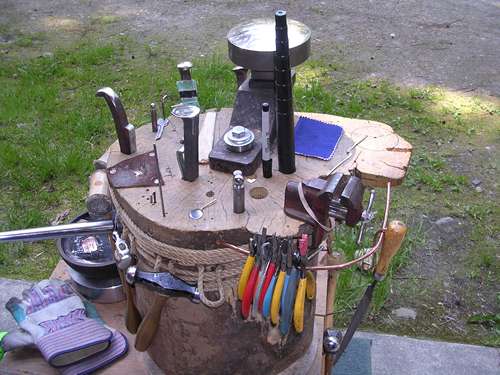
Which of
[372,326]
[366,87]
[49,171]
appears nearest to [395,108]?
[366,87]

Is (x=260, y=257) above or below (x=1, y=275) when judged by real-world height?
above

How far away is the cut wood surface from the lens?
1.24 metres

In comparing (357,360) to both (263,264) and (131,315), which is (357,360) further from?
(263,264)

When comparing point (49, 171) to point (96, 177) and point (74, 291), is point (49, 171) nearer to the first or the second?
point (74, 291)

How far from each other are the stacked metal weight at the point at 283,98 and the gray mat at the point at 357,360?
37.6 inches

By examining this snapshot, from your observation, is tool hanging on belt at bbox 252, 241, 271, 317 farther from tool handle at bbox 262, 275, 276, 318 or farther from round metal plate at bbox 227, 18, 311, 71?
round metal plate at bbox 227, 18, 311, 71

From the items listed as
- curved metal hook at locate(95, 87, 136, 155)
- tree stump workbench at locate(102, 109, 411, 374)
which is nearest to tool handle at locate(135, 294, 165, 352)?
tree stump workbench at locate(102, 109, 411, 374)

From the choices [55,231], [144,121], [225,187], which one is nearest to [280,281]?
[225,187]

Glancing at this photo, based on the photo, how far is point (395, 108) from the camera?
3.38m

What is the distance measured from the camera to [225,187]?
137 centimetres

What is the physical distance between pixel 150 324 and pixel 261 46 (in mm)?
747

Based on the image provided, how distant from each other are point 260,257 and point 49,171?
2083mm

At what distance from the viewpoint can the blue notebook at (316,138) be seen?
1481mm

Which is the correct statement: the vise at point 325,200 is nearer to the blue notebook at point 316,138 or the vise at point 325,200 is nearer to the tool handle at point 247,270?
the tool handle at point 247,270
